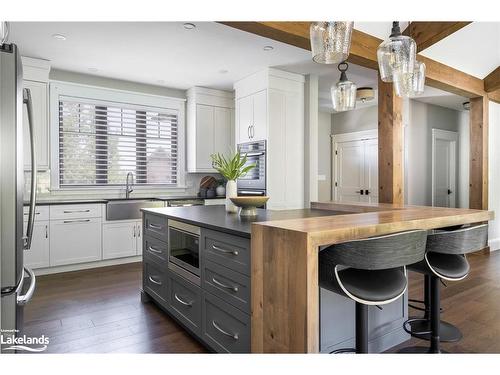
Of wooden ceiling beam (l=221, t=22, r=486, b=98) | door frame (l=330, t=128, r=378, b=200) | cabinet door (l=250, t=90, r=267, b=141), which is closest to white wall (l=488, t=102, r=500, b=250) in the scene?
wooden ceiling beam (l=221, t=22, r=486, b=98)

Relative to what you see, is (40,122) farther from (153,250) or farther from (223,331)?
(223,331)

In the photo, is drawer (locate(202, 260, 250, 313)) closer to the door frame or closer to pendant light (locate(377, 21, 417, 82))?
pendant light (locate(377, 21, 417, 82))

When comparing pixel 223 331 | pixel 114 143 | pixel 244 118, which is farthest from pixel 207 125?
pixel 223 331

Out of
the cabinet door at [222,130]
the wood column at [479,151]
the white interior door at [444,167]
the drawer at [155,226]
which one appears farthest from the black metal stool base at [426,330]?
the white interior door at [444,167]

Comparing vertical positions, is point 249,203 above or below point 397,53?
below

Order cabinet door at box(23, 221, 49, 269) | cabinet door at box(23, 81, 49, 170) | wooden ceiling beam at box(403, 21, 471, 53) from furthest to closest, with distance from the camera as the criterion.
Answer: cabinet door at box(23, 81, 49, 170) < cabinet door at box(23, 221, 49, 269) < wooden ceiling beam at box(403, 21, 471, 53)

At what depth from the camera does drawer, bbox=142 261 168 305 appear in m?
2.70

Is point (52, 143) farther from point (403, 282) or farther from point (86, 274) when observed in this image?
point (403, 282)

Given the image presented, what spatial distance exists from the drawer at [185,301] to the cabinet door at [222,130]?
3287 mm

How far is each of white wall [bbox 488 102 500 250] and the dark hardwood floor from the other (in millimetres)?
1832

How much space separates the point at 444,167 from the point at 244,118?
14.2 feet

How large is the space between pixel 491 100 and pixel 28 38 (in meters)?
6.32

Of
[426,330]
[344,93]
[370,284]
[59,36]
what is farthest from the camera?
[59,36]

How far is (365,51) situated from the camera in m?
3.30
